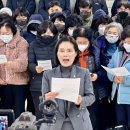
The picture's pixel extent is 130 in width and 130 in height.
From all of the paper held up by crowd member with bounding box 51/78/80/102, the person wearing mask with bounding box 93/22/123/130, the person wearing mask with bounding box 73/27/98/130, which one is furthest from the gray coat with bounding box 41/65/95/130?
the person wearing mask with bounding box 93/22/123/130

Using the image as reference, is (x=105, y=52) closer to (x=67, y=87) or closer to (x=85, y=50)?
(x=85, y=50)

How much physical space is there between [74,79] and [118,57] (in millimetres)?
1635

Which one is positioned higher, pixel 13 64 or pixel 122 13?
pixel 122 13

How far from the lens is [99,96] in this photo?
5.30m

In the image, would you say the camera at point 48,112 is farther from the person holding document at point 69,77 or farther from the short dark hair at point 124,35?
the short dark hair at point 124,35

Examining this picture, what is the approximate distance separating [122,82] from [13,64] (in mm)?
1438

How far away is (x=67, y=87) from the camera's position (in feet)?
11.4

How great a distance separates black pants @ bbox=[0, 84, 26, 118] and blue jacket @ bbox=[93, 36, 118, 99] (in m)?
1.07

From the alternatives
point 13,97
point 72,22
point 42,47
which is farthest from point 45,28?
point 13,97

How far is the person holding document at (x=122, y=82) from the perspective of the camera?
493cm

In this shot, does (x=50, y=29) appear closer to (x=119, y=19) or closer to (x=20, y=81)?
(x=20, y=81)

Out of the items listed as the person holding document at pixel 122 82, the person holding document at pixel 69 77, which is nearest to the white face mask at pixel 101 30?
the person holding document at pixel 122 82

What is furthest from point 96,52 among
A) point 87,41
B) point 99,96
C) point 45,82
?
point 45,82

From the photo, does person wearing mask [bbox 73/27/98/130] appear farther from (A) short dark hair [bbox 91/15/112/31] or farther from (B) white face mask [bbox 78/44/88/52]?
(A) short dark hair [bbox 91/15/112/31]
